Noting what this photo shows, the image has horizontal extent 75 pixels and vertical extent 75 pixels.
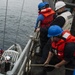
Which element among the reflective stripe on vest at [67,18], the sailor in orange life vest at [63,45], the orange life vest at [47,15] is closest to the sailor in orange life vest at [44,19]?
the orange life vest at [47,15]

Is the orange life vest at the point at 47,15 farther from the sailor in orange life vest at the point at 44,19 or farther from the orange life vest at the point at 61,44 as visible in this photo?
the orange life vest at the point at 61,44

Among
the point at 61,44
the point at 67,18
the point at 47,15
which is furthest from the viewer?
the point at 47,15

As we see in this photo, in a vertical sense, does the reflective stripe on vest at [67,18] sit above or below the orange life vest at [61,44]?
above

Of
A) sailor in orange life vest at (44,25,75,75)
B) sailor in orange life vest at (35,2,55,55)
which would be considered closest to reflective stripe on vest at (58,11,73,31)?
sailor in orange life vest at (35,2,55,55)

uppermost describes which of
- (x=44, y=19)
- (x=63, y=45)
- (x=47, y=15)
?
(x=47, y=15)

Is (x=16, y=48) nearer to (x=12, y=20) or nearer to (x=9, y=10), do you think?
(x=12, y=20)

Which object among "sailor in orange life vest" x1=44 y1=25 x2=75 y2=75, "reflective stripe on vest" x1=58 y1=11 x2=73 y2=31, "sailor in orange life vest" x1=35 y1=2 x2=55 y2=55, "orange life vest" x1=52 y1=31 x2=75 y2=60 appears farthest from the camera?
"sailor in orange life vest" x1=35 y1=2 x2=55 y2=55

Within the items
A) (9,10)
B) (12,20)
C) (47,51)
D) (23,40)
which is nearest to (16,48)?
(47,51)

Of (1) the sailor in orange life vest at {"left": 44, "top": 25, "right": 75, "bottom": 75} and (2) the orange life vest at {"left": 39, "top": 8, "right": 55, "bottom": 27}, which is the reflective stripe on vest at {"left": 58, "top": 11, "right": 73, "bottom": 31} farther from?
(1) the sailor in orange life vest at {"left": 44, "top": 25, "right": 75, "bottom": 75}

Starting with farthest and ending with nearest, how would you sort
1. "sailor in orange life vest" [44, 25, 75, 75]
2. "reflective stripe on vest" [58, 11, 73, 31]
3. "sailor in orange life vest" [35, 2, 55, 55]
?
"sailor in orange life vest" [35, 2, 55, 55]
"reflective stripe on vest" [58, 11, 73, 31]
"sailor in orange life vest" [44, 25, 75, 75]

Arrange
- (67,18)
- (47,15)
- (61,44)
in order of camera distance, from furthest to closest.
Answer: (47,15)
(67,18)
(61,44)

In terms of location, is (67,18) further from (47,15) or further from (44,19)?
(44,19)

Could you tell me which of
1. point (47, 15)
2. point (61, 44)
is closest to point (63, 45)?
point (61, 44)

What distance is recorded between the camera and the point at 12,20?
49438mm
